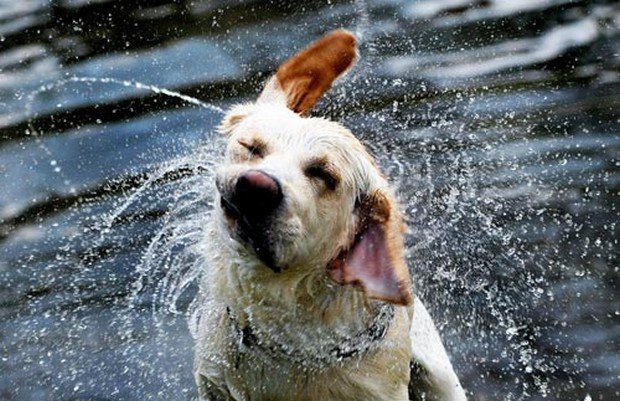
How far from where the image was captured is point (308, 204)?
155 inches

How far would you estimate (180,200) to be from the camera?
7043 millimetres

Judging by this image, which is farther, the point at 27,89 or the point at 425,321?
the point at 27,89

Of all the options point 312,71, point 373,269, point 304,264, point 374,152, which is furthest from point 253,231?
point 374,152

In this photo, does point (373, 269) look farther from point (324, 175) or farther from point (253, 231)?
point (253, 231)

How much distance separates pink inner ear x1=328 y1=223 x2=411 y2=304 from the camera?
156 inches

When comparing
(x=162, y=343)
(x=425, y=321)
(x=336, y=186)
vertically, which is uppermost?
(x=336, y=186)

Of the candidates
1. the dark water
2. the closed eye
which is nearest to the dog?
the closed eye

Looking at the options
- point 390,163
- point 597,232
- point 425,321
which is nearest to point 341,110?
point 390,163

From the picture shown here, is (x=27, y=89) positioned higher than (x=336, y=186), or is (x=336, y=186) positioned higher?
(x=336, y=186)

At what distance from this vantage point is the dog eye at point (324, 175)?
13.4ft

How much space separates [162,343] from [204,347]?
1.48 meters

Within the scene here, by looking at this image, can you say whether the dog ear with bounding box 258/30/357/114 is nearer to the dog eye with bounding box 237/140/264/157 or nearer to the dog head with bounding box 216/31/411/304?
A: the dog head with bounding box 216/31/411/304

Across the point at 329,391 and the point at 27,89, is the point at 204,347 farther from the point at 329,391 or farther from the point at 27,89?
the point at 27,89

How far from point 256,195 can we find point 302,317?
88 cm
